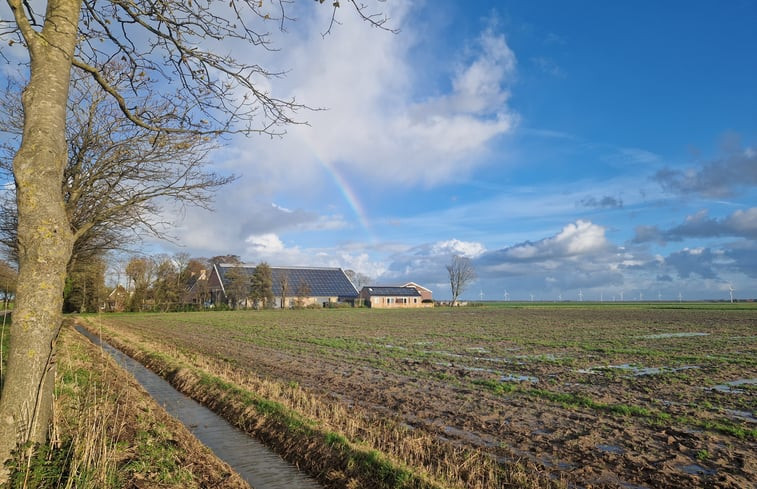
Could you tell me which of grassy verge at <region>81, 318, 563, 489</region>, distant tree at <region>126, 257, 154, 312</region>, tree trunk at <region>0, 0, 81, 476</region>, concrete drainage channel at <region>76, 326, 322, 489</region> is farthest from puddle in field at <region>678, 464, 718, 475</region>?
distant tree at <region>126, 257, 154, 312</region>

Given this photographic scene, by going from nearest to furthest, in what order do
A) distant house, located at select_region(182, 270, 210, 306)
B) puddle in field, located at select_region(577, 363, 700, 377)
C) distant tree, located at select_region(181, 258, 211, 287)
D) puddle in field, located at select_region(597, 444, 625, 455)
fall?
1. puddle in field, located at select_region(597, 444, 625, 455)
2. puddle in field, located at select_region(577, 363, 700, 377)
3. distant house, located at select_region(182, 270, 210, 306)
4. distant tree, located at select_region(181, 258, 211, 287)

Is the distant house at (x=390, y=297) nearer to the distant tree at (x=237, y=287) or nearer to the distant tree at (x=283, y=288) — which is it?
the distant tree at (x=283, y=288)

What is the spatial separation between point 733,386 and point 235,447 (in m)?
14.7

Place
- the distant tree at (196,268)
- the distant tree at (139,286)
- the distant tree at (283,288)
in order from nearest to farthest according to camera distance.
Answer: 1. the distant tree at (139,286)
2. the distant tree at (283,288)
3. the distant tree at (196,268)

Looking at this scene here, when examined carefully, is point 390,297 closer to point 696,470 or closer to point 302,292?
point 302,292

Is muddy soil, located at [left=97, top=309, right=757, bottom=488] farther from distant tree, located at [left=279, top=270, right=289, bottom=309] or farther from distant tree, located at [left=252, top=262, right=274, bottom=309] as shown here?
distant tree, located at [left=279, top=270, right=289, bottom=309]

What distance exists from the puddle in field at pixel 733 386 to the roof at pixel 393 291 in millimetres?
88877

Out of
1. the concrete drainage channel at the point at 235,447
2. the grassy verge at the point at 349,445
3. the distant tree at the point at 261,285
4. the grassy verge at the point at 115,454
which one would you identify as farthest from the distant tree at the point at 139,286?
the grassy verge at the point at 115,454

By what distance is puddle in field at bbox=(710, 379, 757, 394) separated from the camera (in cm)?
1335

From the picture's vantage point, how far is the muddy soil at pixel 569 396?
768cm

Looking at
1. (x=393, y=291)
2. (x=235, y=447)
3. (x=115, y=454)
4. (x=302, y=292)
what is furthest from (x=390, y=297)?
(x=115, y=454)

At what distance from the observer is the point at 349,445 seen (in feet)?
24.8

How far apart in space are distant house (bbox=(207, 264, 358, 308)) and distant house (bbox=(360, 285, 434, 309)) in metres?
3.95

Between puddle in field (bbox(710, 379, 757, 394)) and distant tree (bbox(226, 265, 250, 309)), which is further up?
distant tree (bbox(226, 265, 250, 309))
